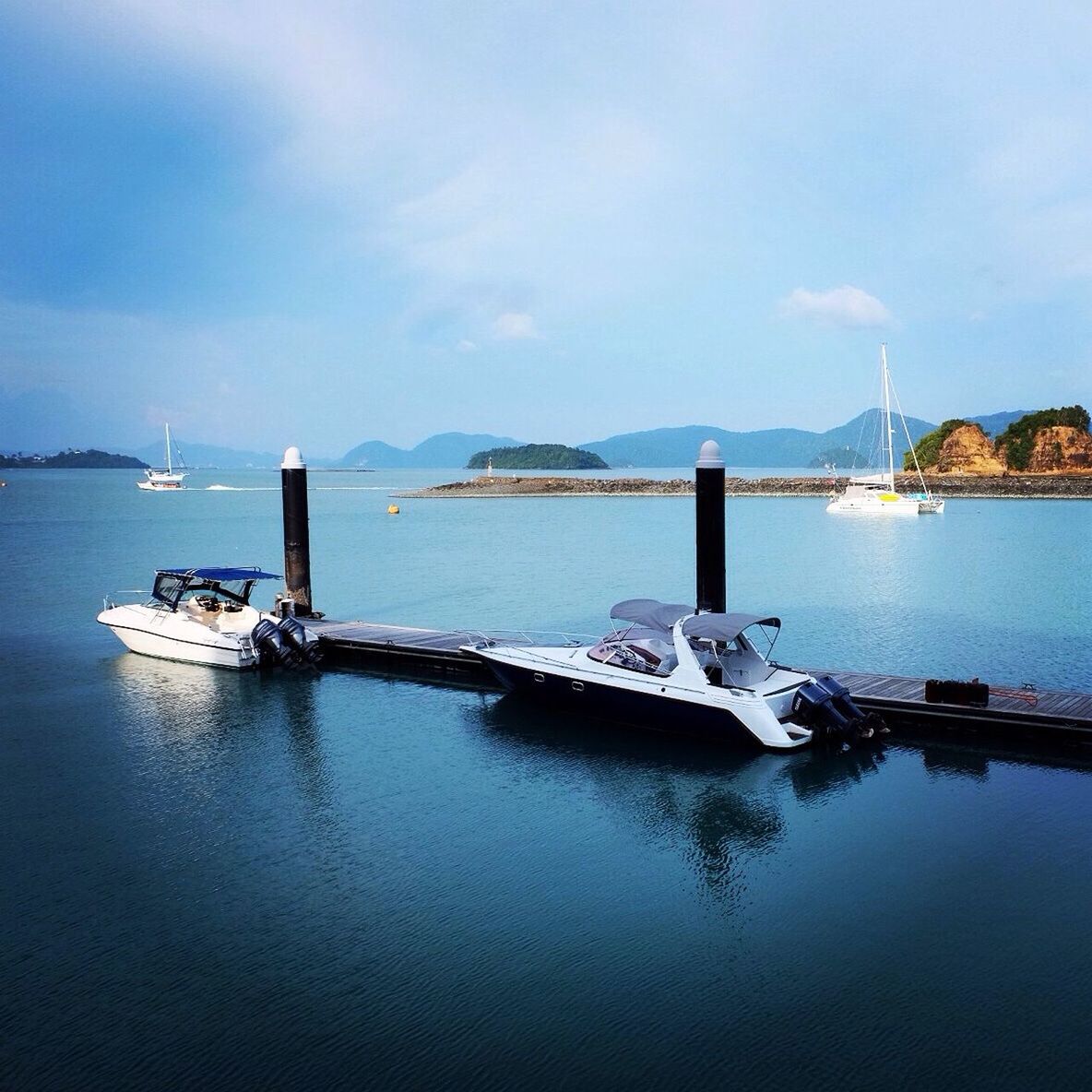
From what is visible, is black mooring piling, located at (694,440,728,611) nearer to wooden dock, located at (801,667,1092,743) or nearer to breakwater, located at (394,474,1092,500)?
wooden dock, located at (801,667,1092,743)

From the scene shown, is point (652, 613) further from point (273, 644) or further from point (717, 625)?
point (273, 644)

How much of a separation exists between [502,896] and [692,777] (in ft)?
17.0

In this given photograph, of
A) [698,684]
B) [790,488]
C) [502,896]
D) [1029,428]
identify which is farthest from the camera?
[790,488]

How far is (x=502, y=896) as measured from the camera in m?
11.5

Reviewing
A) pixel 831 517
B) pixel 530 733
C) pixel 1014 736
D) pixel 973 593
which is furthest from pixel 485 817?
pixel 831 517

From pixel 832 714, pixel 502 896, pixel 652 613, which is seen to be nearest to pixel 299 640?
pixel 652 613

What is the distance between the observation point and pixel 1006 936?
1041 cm

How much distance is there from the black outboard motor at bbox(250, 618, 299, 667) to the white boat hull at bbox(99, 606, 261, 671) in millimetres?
208

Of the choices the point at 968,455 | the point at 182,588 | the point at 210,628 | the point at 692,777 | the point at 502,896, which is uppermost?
the point at 968,455

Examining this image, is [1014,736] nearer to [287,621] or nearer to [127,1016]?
[127,1016]

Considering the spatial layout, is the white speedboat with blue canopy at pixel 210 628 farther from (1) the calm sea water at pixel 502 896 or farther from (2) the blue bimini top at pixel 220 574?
(1) the calm sea water at pixel 502 896

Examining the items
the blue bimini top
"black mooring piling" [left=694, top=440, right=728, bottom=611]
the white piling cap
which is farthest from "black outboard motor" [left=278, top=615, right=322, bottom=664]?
the white piling cap

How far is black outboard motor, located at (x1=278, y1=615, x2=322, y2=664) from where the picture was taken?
23594 mm

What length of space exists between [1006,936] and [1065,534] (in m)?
66.3
